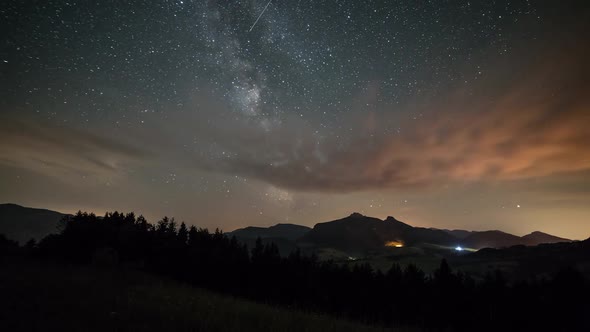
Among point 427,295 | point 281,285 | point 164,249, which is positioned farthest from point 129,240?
point 427,295

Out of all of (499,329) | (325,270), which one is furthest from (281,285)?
(499,329)

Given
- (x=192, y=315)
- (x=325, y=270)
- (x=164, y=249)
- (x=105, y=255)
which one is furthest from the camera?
(x=325, y=270)

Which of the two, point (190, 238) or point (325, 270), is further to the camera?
point (190, 238)

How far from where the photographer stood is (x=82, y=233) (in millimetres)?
49500

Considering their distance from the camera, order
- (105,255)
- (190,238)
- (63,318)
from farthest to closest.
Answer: (190,238)
(105,255)
(63,318)

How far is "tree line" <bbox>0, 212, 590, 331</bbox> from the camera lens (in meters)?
47.0

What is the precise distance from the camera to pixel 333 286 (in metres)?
57.1

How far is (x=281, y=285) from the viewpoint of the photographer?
51000 millimetres

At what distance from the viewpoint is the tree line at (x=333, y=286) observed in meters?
47.0

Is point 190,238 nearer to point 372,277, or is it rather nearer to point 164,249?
point 164,249

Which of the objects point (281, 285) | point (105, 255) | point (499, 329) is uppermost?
point (105, 255)

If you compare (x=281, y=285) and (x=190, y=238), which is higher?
(x=190, y=238)

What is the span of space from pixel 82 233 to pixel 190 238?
2414cm

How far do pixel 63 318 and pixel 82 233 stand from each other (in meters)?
52.0
